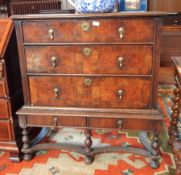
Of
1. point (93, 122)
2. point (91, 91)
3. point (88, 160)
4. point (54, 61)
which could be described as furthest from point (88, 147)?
point (54, 61)

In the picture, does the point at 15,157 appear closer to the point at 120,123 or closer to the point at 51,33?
the point at 120,123

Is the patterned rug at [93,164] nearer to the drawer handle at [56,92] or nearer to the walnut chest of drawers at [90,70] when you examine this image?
the walnut chest of drawers at [90,70]

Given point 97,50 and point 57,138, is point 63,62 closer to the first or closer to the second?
point 97,50

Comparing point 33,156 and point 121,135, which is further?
point 121,135

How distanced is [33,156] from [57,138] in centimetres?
33

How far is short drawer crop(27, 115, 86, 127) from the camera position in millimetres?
1704

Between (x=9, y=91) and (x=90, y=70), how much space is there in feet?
1.93

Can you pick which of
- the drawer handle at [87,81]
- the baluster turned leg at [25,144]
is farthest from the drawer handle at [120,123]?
the baluster turned leg at [25,144]

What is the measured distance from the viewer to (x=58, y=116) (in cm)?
170

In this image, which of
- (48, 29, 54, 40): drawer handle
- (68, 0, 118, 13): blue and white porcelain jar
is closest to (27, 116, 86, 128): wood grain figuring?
(48, 29, 54, 40): drawer handle

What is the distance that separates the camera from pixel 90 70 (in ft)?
5.25

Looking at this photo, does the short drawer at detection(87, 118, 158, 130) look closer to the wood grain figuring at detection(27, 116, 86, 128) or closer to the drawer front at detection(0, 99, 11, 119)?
the wood grain figuring at detection(27, 116, 86, 128)

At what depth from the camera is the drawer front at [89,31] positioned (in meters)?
1.47

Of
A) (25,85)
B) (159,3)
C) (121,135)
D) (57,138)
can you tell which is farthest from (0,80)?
(159,3)
